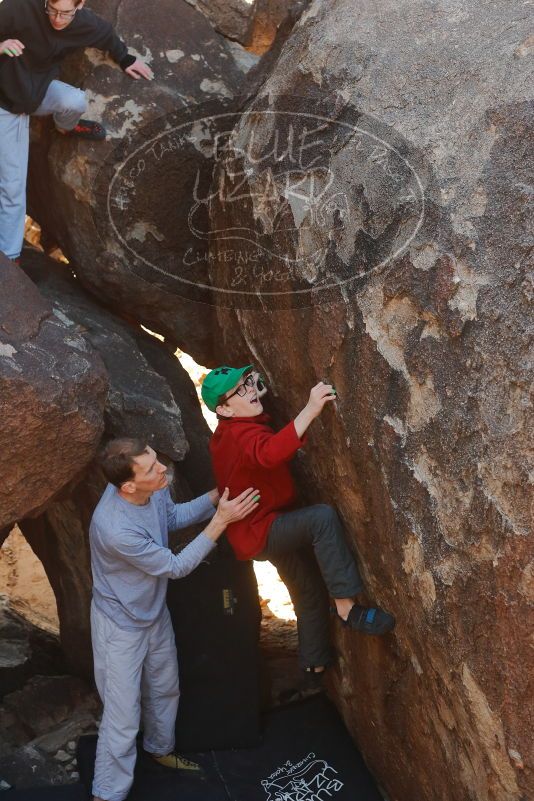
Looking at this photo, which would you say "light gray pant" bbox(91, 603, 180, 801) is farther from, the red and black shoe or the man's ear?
the red and black shoe

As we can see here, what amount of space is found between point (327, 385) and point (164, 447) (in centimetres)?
103

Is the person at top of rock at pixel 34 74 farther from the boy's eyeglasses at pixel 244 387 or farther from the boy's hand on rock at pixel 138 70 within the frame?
the boy's eyeglasses at pixel 244 387

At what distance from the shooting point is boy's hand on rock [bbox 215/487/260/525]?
12.2 feet

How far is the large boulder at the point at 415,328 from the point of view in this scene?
3186mm

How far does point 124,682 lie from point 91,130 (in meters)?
2.19

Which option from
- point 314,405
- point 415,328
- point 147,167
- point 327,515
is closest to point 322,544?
point 327,515

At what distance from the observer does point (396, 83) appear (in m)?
3.62

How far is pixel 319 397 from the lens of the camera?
142 inches

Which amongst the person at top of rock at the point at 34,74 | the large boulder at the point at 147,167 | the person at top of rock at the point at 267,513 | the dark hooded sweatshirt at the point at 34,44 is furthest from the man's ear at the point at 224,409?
the dark hooded sweatshirt at the point at 34,44

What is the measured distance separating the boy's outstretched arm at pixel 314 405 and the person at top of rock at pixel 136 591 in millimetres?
337

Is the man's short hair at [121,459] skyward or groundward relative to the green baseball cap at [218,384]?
groundward

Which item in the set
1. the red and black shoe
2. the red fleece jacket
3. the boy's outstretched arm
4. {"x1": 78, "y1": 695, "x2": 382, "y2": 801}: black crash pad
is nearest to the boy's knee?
the red fleece jacket

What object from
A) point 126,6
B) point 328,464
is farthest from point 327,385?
point 126,6

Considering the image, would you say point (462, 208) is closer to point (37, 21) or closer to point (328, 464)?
point (328, 464)
